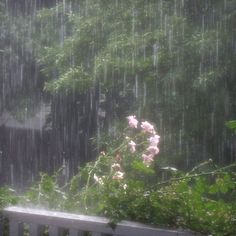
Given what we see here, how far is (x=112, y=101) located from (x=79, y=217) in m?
5.89

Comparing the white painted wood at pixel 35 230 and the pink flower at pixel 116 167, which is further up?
the pink flower at pixel 116 167

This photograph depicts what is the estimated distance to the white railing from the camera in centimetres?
256

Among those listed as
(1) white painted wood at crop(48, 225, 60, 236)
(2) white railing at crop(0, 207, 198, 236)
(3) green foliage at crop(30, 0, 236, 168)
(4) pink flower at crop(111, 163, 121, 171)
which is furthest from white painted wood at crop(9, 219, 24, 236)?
(3) green foliage at crop(30, 0, 236, 168)

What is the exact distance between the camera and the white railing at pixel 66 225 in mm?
2564

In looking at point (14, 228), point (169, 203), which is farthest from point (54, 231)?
point (169, 203)

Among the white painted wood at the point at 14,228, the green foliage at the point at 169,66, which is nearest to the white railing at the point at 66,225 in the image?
the white painted wood at the point at 14,228

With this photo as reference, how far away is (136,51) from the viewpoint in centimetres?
734

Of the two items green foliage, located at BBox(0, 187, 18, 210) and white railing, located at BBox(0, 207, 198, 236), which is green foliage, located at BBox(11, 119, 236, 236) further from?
green foliage, located at BBox(0, 187, 18, 210)

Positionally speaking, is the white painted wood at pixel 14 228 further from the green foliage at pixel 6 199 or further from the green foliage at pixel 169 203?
the green foliage at pixel 169 203

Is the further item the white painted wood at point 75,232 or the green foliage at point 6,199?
the green foliage at point 6,199

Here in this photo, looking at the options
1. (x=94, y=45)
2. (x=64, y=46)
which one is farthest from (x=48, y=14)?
(x=94, y=45)

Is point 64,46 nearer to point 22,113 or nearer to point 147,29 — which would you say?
point 147,29

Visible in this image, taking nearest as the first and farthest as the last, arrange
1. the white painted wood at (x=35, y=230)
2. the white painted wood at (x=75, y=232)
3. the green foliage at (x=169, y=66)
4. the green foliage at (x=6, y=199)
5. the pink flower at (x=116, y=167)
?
1. the white painted wood at (x=75, y=232)
2. the white painted wood at (x=35, y=230)
3. the green foliage at (x=6, y=199)
4. the pink flower at (x=116, y=167)
5. the green foliage at (x=169, y=66)

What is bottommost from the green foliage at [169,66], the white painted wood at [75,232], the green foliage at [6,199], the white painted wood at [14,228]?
the white painted wood at [14,228]
